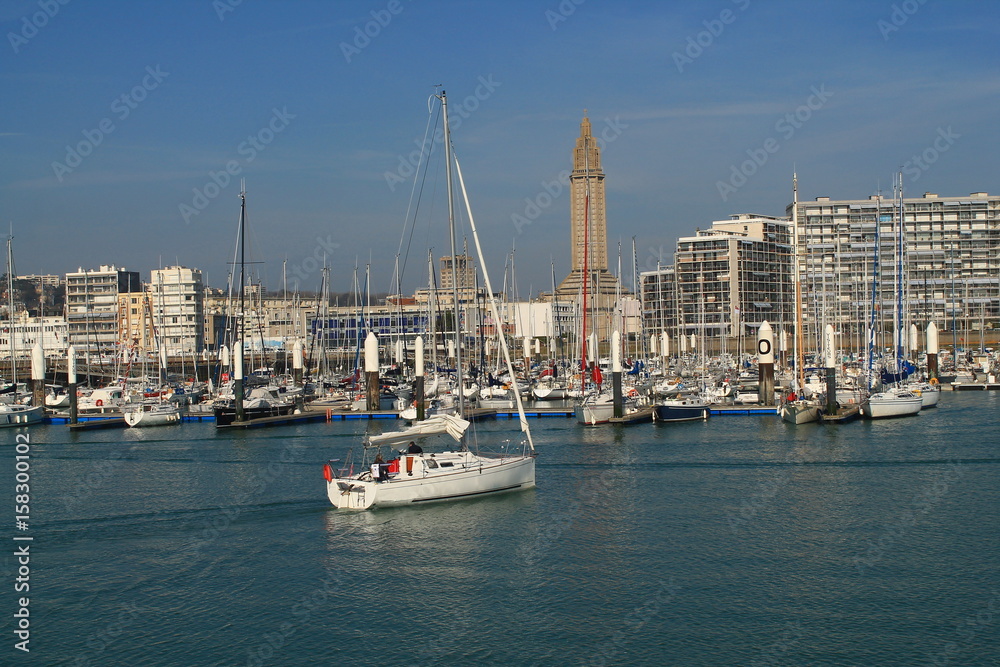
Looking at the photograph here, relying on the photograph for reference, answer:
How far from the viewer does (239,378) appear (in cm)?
5053

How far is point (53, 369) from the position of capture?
92.4 m

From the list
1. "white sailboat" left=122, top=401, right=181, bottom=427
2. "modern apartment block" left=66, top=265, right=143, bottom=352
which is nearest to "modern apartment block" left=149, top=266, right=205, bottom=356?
"modern apartment block" left=66, top=265, right=143, bottom=352

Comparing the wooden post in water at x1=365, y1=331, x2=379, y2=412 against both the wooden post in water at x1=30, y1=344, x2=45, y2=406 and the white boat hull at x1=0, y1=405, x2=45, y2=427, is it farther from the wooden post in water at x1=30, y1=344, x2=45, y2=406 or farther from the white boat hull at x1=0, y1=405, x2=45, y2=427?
the white boat hull at x1=0, y1=405, x2=45, y2=427

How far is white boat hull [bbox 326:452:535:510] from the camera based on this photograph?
2688cm

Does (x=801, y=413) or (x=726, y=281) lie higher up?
(x=726, y=281)

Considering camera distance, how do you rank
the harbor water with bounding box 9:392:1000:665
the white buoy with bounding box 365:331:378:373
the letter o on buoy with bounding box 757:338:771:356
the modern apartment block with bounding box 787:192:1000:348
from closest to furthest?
the harbor water with bounding box 9:392:1000:665, the letter o on buoy with bounding box 757:338:771:356, the white buoy with bounding box 365:331:378:373, the modern apartment block with bounding box 787:192:1000:348

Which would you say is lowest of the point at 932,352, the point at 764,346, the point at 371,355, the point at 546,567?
the point at 546,567

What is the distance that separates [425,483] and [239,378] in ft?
85.9

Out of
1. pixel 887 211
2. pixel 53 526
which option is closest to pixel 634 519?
pixel 53 526

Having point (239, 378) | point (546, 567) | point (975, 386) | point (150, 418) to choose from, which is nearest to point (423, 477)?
point (546, 567)

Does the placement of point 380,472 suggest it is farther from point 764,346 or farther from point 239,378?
point 764,346

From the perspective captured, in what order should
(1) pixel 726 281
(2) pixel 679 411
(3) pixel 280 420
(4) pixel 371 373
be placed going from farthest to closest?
1. (1) pixel 726 281
2. (4) pixel 371 373
3. (3) pixel 280 420
4. (2) pixel 679 411

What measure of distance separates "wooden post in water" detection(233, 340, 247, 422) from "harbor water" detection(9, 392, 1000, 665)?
44.4 ft

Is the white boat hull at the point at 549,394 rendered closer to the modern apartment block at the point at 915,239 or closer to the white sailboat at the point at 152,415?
the white sailboat at the point at 152,415
